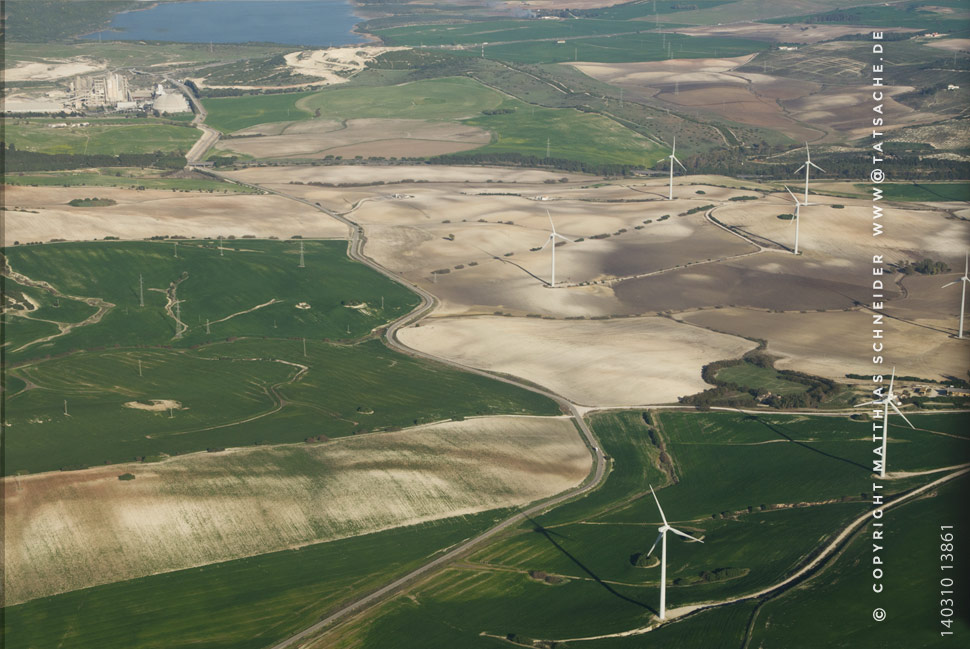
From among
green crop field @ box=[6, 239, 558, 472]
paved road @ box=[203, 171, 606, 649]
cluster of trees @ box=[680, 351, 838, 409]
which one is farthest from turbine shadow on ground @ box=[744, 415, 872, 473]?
green crop field @ box=[6, 239, 558, 472]

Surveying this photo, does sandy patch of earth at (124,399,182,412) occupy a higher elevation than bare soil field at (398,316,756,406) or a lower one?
higher

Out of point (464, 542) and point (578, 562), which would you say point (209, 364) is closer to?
point (464, 542)

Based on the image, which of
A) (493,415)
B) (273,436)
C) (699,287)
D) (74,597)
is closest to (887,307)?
(699,287)

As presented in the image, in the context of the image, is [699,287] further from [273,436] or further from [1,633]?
[1,633]

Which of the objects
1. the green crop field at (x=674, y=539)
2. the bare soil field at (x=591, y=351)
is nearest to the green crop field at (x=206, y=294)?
the bare soil field at (x=591, y=351)

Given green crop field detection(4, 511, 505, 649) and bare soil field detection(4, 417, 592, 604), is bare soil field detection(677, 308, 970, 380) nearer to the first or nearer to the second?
bare soil field detection(4, 417, 592, 604)

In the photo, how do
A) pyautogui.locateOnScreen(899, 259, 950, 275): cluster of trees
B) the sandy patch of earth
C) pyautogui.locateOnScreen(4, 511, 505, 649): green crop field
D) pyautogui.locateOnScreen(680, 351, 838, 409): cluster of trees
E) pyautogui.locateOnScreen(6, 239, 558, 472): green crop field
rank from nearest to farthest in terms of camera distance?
1. pyautogui.locateOnScreen(4, 511, 505, 649): green crop field
2. pyautogui.locateOnScreen(6, 239, 558, 472): green crop field
3. the sandy patch of earth
4. pyautogui.locateOnScreen(680, 351, 838, 409): cluster of trees
5. pyautogui.locateOnScreen(899, 259, 950, 275): cluster of trees

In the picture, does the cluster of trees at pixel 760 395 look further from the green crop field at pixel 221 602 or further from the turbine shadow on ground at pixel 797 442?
the green crop field at pixel 221 602

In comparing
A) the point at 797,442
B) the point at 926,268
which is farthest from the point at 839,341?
the point at 926,268
